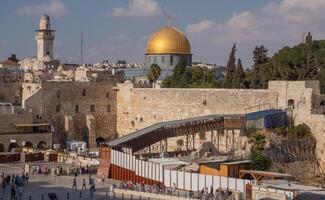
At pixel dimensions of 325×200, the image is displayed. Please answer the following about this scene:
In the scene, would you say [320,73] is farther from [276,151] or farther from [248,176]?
[248,176]

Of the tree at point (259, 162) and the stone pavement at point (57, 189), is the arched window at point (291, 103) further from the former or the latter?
the stone pavement at point (57, 189)

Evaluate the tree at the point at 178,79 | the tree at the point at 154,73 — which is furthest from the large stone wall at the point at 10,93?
A: the tree at the point at 154,73

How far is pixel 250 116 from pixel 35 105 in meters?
14.5

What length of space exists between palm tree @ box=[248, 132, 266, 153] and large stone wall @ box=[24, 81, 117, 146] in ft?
47.2

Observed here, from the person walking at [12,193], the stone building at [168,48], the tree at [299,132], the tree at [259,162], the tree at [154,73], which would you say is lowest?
the person walking at [12,193]

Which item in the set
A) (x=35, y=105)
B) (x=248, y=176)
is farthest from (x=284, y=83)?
(x=35, y=105)

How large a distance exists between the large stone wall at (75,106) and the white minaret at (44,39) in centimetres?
1793

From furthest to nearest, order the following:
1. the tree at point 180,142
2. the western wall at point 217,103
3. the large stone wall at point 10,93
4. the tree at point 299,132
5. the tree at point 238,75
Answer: the large stone wall at point 10,93 < the tree at point 238,75 < the tree at point 180,142 < the western wall at point 217,103 < the tree at point 299,132

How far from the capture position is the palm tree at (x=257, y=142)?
32.8 m

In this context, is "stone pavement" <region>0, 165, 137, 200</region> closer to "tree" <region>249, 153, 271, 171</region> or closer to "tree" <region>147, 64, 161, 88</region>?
"tree" <region>249, 153, 271, 171</region>

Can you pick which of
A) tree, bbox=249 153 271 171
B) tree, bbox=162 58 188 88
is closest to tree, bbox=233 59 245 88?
tree, bbox=162 58 188 88

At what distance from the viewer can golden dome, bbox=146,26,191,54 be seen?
197ft

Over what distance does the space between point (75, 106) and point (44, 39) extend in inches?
759

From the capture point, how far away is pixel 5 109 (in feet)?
139
